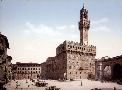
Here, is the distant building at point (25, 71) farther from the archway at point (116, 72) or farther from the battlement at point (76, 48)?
the archway at point (116, 72)

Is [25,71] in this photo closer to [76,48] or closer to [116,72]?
[76,48]

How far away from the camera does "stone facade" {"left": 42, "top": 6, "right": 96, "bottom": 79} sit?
4938cm

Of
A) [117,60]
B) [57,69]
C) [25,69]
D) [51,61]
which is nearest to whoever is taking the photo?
A: [117,60]

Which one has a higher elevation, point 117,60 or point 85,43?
point 85,43

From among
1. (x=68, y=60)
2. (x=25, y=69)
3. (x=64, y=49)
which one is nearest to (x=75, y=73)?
(x=68, y=60)

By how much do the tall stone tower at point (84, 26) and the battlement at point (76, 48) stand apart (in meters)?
2.02

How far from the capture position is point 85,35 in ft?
182

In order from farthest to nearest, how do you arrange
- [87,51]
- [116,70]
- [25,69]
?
[25,69] → [87,51] → [116,70]

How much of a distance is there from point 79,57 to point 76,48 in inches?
121

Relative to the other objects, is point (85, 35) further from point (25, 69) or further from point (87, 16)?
point (25, 69)

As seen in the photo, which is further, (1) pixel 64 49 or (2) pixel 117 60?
(1) pixel 64 49

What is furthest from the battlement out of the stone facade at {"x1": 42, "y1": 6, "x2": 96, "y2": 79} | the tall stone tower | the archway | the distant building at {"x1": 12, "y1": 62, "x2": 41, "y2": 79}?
the distant building at {"x1": 12, "y1": 62, "x2": 41, "y2": 79}

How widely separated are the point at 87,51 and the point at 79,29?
28.9ft

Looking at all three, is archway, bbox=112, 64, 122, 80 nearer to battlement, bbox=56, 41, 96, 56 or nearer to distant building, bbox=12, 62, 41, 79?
battlement, bbox=56, 41, 96, 56
